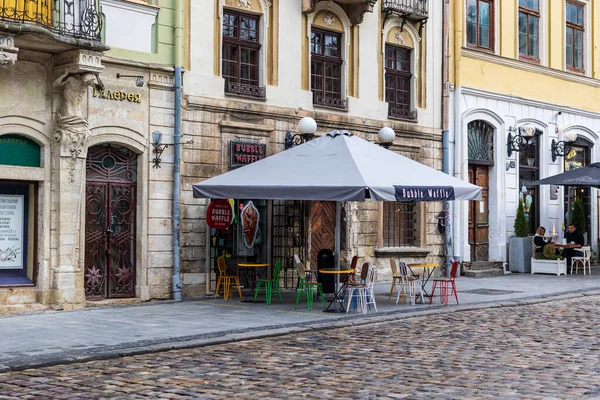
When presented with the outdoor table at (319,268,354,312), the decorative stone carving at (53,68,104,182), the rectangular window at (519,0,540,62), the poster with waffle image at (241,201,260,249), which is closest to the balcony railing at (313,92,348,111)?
the poster with waffle image at (241,201,260,249)

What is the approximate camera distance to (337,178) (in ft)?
47.3

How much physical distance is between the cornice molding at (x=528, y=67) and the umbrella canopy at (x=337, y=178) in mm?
8406

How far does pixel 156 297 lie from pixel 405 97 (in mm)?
8679

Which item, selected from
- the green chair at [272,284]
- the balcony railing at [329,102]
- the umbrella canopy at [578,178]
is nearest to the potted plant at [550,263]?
the umbrella canopy at [578,178]

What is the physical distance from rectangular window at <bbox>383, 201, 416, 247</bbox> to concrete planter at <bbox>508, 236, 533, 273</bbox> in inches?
136

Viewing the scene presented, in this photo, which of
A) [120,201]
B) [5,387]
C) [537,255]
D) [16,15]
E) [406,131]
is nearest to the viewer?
[5,387]

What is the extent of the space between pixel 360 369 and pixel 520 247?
1545 centimetres

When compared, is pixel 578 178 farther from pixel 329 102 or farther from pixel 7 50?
pixel 7 50

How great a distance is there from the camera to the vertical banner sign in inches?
576

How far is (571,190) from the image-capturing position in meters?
25.2

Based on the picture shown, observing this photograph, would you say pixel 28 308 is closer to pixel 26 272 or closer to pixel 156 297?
pixel 26 272

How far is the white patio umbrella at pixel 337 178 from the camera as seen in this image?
14.2m

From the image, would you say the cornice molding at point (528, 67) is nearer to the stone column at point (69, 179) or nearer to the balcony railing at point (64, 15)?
the balcony railing at point (64, 15)

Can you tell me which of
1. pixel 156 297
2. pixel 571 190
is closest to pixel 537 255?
pixel 571 190
